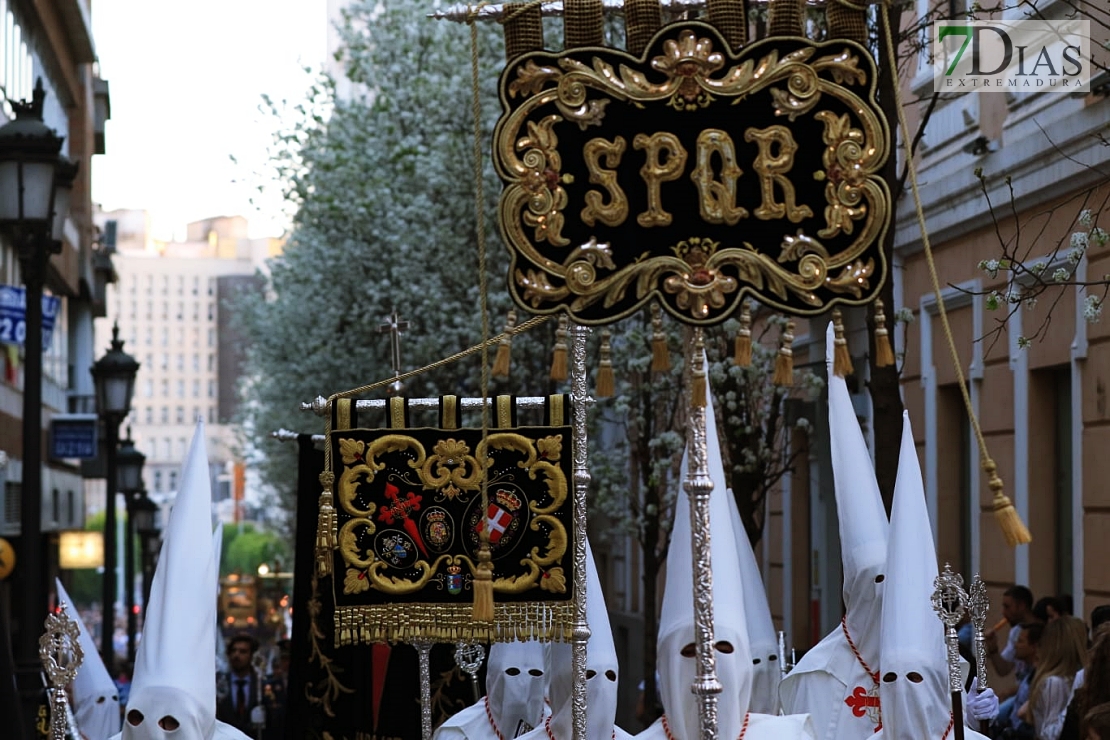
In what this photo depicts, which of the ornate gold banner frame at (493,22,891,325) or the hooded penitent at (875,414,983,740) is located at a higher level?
the ornate gold banner frame at (493,22,891,325)

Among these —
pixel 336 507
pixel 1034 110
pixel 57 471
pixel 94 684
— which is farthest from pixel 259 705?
pixel 57 471

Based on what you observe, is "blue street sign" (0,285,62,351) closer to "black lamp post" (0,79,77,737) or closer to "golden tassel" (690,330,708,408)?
"black lamp post" (0,79,77,737)

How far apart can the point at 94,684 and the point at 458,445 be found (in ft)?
11.2

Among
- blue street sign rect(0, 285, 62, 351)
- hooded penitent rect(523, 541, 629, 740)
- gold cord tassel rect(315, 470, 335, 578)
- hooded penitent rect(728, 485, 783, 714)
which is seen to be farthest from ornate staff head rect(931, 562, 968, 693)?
blue street sign rect(0, 285, 62, 351)

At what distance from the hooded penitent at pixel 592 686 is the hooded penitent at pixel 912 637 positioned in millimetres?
1386

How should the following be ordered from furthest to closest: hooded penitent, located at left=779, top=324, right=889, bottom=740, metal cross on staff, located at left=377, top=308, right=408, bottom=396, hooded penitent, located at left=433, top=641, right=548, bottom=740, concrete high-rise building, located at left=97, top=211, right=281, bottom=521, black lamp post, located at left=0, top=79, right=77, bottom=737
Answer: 1. concrete high-rise building, located at left=97, top=211, right=281, bottom=521
2. black lamp post, located at left=0, top=79, right=77, bottom=737
3. metal cross on staff, located at left=377, top=308, right=408, bottom=396
4. hooded penitent, located at left=433, top=641, right=548, bottom=740
5. hooded penitent, located at left=779, top=324, right=889, bottom=740

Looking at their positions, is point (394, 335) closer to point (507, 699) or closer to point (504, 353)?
point (507, 699)

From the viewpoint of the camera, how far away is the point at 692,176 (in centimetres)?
680

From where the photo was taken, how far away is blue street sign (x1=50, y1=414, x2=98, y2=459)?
997 inches

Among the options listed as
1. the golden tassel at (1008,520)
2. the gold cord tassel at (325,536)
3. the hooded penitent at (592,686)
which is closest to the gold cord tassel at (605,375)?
the golden tassel at (1008,520)

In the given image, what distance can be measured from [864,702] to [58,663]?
390 cm

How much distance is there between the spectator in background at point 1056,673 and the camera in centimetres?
1005

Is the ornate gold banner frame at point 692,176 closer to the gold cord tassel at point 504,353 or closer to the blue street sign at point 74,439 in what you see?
the gold cord tassel at point 504,353

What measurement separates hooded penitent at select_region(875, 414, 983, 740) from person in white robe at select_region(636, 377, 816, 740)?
0.41 meters
